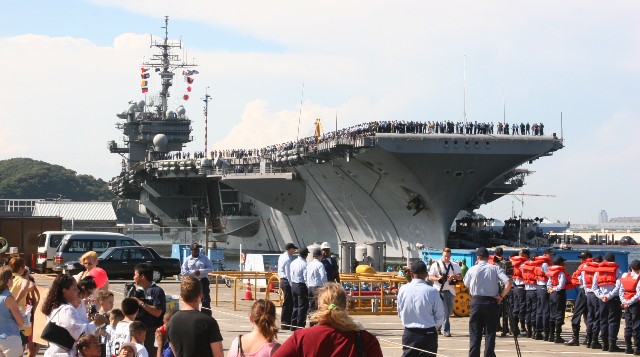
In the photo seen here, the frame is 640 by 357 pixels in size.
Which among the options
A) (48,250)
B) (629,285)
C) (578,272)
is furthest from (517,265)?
(48,250)

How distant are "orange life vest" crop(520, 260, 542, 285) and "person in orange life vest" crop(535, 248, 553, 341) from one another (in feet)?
0.19

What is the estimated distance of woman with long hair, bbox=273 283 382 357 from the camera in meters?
5.32

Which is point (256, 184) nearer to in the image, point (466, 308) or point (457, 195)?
point (457, 195)

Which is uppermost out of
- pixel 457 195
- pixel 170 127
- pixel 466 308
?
pixel 170 127

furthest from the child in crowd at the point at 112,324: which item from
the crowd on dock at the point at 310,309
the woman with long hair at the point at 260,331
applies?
the woman with long hair at the point at 260,331

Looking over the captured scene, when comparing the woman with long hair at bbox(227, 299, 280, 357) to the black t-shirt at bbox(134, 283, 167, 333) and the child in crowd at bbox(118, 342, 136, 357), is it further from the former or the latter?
the black t-shirt at bbox(134, 283, 167, 333)

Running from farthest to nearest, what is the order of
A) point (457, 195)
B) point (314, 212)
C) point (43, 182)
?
1. point (43, 182)
2. point (314, 212)
3. point (457, 195)

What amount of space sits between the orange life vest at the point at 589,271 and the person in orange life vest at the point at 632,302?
48 centimetres

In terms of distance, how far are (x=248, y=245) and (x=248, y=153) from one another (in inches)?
320

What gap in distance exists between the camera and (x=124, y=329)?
25.7ft

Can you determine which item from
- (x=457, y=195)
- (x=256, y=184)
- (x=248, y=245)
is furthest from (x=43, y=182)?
(x=457, y=195)

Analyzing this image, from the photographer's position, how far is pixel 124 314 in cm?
809

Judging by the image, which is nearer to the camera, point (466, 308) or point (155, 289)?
point (155, 289)

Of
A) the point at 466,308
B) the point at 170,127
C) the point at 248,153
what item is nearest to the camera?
the point at 466,308
